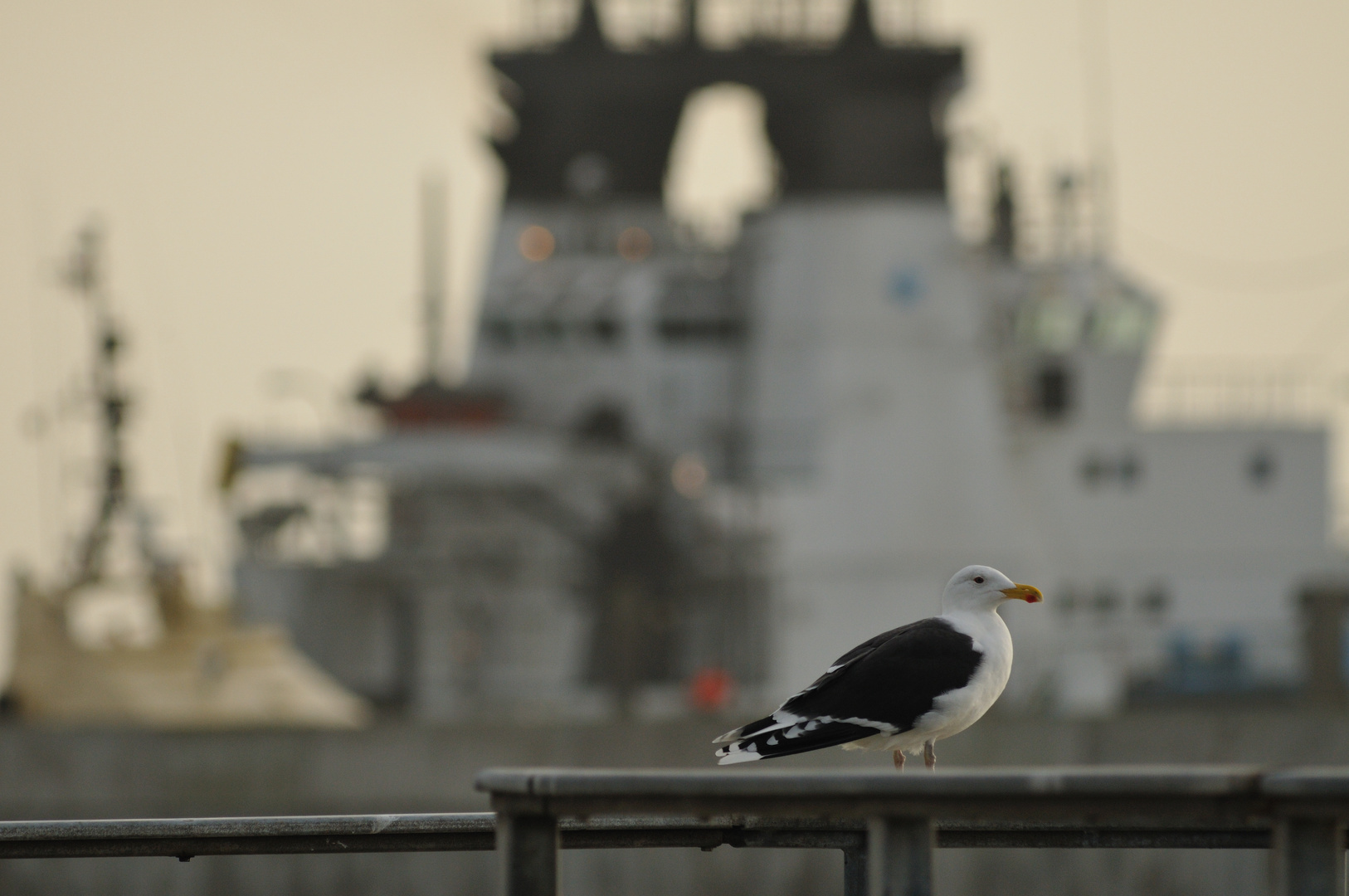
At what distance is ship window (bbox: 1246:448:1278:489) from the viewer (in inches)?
1391

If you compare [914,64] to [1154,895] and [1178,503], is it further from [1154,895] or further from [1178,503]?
[1154,895]

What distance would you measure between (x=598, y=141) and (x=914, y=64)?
624cm

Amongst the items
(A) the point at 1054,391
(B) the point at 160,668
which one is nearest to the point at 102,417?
(B) the point at 160,668

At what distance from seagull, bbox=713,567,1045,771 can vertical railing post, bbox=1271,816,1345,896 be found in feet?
5.49

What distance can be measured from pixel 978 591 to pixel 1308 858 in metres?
2.15

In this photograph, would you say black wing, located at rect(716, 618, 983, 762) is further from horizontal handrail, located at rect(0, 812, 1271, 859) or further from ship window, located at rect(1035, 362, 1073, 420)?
ship window, located at rect(1035, 362, 1073, 420)

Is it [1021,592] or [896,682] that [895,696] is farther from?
[1021,592]

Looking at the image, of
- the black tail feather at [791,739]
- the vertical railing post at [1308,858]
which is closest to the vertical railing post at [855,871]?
the black tail feather at [791,739]

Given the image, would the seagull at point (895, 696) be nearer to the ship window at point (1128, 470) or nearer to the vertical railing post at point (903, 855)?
the vertical railing post at point (903, 855)

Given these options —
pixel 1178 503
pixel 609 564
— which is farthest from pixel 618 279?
pixel 1178 503

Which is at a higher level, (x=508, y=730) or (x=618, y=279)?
(x=618, y=279)

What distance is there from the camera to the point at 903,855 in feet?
16.3

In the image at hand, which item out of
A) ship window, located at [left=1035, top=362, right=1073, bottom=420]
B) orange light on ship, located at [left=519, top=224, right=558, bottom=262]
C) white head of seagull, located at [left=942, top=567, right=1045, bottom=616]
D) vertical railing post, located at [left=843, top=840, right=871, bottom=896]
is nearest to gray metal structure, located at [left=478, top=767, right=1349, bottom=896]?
vertical railing post, located at [left=843, top=840, right=871, bottom=896]

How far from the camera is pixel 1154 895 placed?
23203 mm
